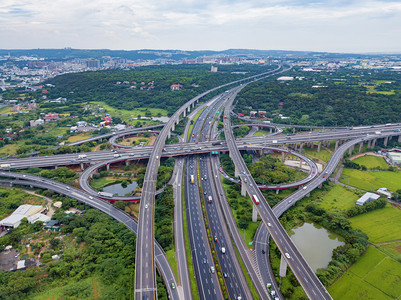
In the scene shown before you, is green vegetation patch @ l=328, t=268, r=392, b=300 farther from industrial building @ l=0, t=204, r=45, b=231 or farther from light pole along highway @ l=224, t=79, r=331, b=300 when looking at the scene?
industrial building @ l=0, t=204, r=45, b=231

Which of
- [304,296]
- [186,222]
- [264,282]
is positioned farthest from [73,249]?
[304,296]

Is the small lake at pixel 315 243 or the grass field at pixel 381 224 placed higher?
the grass field at pixel 381 224

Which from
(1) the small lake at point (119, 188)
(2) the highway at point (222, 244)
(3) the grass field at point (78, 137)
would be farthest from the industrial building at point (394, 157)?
(3) the grass field at point (78, 137)

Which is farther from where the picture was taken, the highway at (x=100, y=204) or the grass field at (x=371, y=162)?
the grass field at (x=371, y=162)

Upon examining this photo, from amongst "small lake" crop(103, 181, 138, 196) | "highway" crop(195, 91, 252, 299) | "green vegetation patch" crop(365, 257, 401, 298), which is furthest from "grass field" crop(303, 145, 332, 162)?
"small lake" crop(103, 181, 138, 196)

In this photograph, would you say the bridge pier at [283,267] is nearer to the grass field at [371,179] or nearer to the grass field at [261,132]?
the grass field at [371,179]

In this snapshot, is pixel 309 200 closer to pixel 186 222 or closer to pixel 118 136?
pixel 186 222
